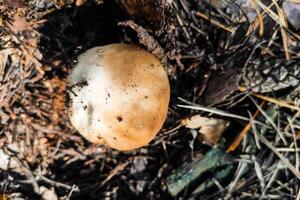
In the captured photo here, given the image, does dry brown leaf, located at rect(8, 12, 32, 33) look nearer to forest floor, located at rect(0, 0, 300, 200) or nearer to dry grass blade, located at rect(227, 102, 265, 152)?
forest floor, located at rect(0, 0, 300, 200)

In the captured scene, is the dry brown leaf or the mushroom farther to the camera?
the dry brown leaf

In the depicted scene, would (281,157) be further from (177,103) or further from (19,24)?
(19,24)

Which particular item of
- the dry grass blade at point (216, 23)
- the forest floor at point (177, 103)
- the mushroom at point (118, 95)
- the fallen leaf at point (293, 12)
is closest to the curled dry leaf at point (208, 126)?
the forest floor at point (177, 103)

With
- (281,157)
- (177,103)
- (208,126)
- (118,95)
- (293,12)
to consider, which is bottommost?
(281,157)

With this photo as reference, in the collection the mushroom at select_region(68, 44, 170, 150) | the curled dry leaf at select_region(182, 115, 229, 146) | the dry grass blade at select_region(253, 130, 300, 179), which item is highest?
the mushroom at select_region(68, 44, 170, 150)

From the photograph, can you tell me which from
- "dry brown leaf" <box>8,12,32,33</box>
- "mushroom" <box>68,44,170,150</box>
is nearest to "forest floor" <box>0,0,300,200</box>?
"dry brown leaf" <box>8,12,32,33</box>

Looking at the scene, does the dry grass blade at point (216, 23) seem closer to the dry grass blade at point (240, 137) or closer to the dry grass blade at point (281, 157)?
the dry grass blade at point (240, 137)

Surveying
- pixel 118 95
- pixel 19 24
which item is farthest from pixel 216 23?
pixel 19 24
